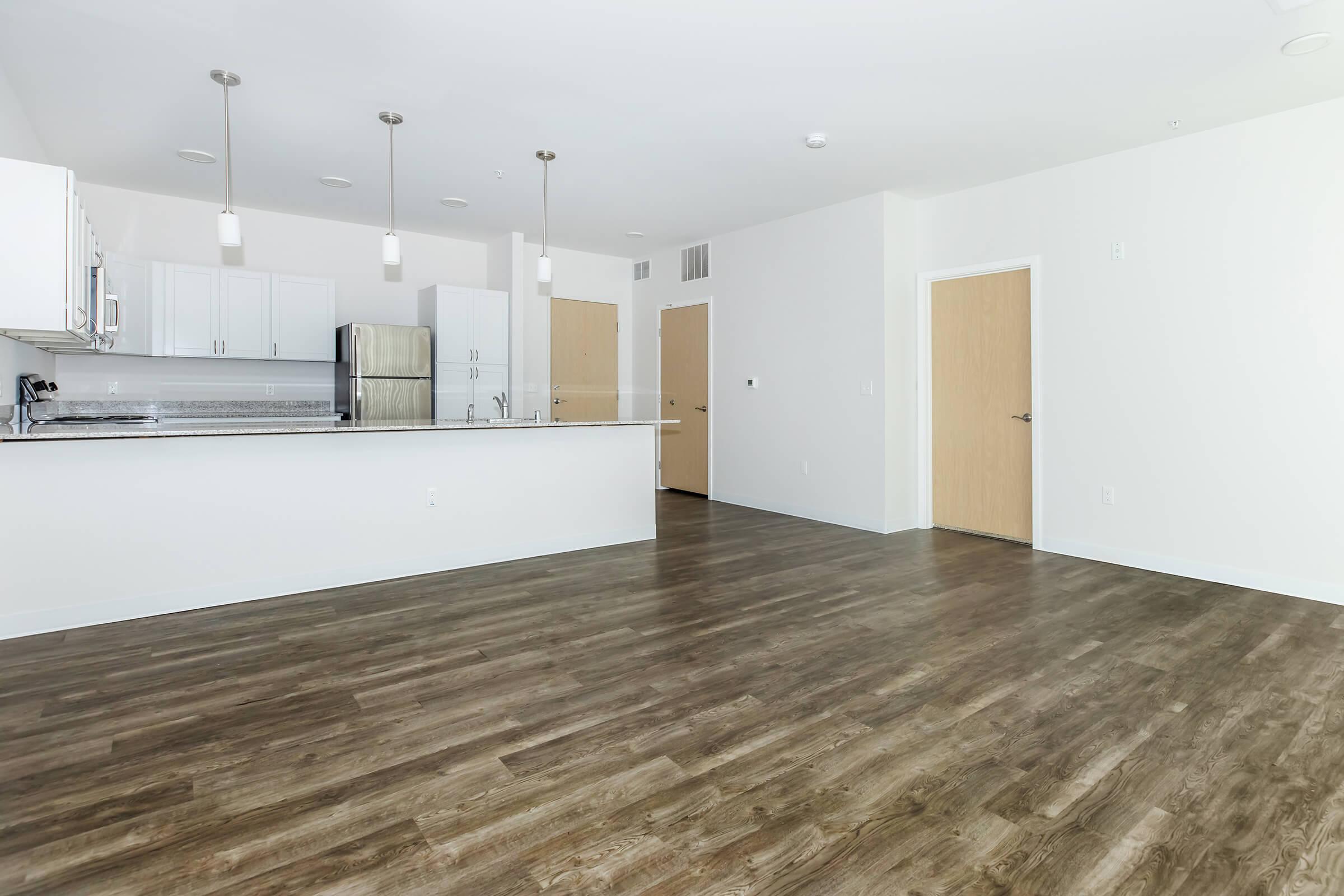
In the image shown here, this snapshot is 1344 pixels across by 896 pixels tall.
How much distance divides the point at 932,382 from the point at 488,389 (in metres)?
4.11

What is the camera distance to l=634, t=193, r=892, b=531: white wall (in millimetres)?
5805

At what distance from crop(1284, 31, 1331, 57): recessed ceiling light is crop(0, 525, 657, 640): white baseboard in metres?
4.68

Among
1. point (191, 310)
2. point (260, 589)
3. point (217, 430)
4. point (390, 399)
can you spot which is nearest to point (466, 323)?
point (390, 399)

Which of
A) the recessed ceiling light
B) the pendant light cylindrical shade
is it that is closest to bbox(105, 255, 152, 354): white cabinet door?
the pendant light cylindrical shade

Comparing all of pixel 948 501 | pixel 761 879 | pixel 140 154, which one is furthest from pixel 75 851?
pixel 948 501

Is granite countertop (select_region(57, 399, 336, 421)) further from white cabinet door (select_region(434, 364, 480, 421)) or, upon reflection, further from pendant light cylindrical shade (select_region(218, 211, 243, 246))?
→ pendant light cylindrical shade (select_region(218, 211, 243, 246))

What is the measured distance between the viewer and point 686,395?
7746 mm

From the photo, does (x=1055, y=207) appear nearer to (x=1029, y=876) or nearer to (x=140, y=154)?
(x=1029, y=876)

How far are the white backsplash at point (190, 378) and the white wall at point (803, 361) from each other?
3.30m

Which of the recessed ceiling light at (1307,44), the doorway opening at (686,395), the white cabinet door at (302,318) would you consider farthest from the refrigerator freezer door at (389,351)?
the recessed ceiling light at (1307,44)

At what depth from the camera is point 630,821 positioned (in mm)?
1871

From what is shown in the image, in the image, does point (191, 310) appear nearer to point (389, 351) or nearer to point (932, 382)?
point (389, 351)

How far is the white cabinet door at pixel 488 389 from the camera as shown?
6.78 metres

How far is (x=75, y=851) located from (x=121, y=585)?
87.6 inches
